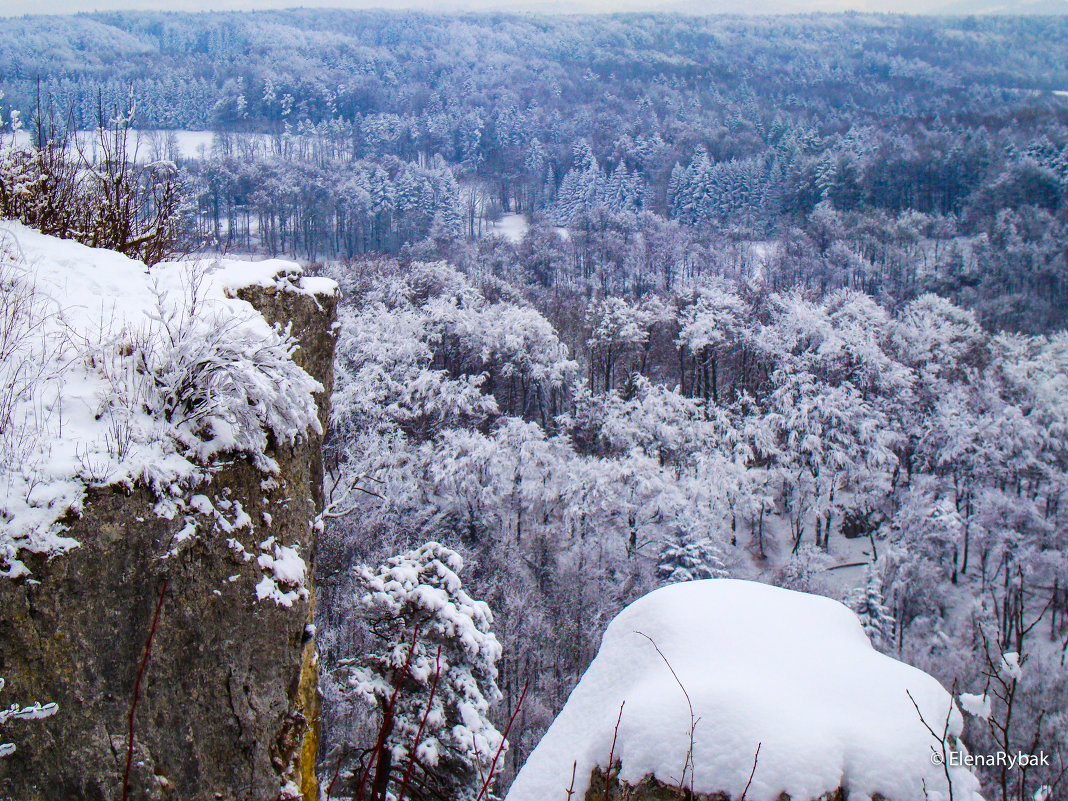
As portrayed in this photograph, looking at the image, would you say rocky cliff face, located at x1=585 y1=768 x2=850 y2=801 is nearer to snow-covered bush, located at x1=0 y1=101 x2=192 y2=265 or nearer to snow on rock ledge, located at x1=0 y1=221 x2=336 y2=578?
snow on rock ledge, located at x1=0 y1=221 x2=336 y2=578

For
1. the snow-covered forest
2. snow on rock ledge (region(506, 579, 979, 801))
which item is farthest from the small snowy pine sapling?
snow on rock ledge (region(506, 579, 979, 801))

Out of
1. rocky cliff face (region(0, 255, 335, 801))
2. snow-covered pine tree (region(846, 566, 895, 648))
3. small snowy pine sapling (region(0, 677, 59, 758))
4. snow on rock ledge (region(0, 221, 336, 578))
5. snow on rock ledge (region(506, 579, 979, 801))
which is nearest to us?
small snowy pine sapling (region(0, 677, 59, 758))

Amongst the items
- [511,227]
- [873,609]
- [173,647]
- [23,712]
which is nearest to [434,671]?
[173,647]

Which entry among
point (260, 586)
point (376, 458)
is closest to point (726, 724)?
point (260, 586)

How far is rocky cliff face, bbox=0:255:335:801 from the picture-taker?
3.57 metres

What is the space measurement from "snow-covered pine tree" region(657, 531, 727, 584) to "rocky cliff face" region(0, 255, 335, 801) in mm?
20385

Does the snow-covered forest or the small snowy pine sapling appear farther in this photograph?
the snow-covered forest

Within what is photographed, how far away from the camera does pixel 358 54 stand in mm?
131750

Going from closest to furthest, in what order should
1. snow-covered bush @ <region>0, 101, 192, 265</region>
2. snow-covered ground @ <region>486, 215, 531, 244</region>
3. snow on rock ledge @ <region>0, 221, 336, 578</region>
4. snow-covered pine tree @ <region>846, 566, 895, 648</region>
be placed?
snow on rock ledge @ <region>0, 221, 336, 578</region> < snow-covered bush @ <region>0, 101, 192, 265</region> < snow-covered pine tree @ <region>846, 566, 895, 648</region> < snow-covered ground @ <region>486, 215, 531, 244</region>

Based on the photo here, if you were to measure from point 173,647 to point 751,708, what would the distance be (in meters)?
3.48

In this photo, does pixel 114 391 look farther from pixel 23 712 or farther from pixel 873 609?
pixel 873 609

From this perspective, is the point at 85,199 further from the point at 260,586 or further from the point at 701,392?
the point at 701,392

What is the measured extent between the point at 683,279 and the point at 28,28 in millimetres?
125607

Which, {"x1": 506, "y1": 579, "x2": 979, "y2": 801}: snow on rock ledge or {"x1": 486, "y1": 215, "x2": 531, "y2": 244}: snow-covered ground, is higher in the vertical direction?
{"x1": 506, "y1": 579, "x2": 979, "y2": 801}: snow on rock ledge
